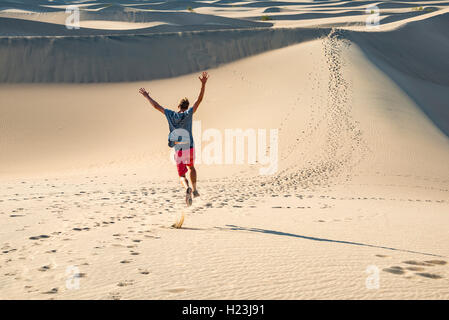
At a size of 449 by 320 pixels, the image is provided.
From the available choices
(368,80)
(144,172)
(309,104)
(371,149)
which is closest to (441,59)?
(368,80)

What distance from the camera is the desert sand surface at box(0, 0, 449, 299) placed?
3949 millimetres

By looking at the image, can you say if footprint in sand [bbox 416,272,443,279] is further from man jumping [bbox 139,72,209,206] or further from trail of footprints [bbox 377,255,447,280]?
man jumping [bbox 139,72,209,206]

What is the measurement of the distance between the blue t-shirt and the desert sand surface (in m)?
1.04

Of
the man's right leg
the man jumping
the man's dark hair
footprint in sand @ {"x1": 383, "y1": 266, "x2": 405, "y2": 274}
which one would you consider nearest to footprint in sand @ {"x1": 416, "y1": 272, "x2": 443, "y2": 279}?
footprint in sand @ {"x1": 383, "y1": 266, "x2": 405, "y2": 274}

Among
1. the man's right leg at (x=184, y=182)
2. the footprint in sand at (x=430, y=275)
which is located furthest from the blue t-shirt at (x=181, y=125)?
the footprint in sand at (x=430, y=275)

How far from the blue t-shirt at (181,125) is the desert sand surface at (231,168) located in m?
1.04

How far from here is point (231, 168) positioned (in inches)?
464

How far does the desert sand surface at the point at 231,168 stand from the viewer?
395cm

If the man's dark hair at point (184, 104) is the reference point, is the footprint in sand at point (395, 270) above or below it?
below

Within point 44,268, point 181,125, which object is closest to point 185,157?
point 181,125

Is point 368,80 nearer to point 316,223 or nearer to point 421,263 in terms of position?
point 316,223

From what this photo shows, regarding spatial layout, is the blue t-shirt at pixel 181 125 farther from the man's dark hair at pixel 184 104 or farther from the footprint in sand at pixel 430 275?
the footprint in sand at pixel 430 275

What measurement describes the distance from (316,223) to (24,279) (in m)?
3.73

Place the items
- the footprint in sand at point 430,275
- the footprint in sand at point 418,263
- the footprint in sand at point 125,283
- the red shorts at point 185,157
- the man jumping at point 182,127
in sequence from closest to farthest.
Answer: the footprint in sand at point 125,283
the footprint in sand at point 430,275
the footprint in sand at point 418,263
the man jumping at point 182,127
the red shorts at point 185,157
